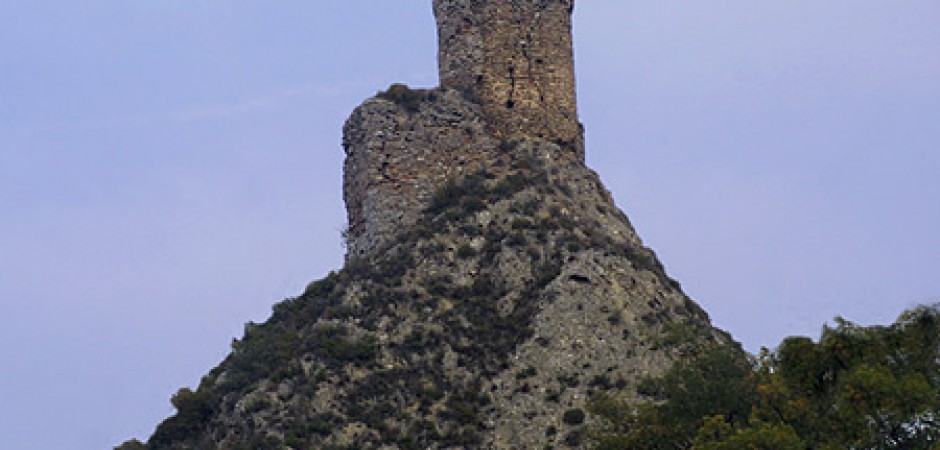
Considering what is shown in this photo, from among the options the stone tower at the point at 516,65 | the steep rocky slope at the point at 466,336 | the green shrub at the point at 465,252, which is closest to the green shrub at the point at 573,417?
the steep rocky slope at the point at 466,336

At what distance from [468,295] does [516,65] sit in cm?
920

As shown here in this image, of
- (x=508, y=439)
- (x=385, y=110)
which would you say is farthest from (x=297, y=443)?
(x=385, y=110)

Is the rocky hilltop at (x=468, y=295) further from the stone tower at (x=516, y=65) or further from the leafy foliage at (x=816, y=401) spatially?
the leafy foliage at (x=816, y=401)

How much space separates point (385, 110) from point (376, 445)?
44.1ft

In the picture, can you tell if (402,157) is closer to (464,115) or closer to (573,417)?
(464,115)

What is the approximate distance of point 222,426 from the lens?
153 feet

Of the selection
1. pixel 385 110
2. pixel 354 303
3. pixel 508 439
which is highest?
pixel 385 110

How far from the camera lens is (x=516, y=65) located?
55.3 metres

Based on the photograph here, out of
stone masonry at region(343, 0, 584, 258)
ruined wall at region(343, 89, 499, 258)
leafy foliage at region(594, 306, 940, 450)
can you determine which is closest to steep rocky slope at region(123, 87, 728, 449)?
ruined wall at region(343, 89, 499, 258)

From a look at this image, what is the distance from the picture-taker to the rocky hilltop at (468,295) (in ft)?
149

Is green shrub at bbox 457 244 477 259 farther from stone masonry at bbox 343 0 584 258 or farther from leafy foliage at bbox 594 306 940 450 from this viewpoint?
leafy foliage at bbox 594 306 940 450

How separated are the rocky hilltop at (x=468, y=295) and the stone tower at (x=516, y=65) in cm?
5

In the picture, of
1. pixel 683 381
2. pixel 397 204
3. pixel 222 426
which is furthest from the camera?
pixel 397 204

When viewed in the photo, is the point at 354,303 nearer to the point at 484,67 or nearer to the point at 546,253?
the point at 546,253
